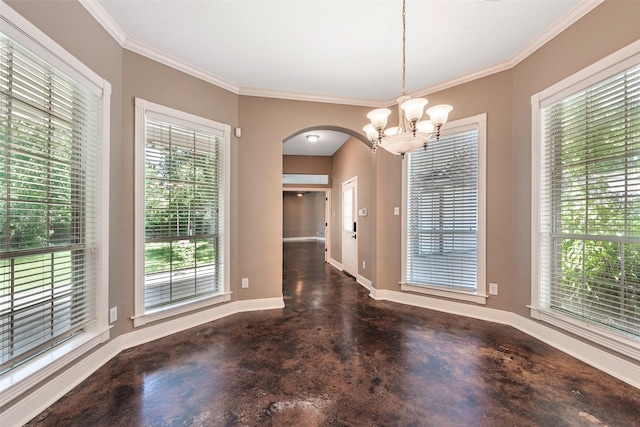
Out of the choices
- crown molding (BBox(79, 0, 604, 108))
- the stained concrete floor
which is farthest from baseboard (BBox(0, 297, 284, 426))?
crown molding (BBox(79, 0, 604, 108))

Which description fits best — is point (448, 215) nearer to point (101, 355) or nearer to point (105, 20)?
point (101, 355)

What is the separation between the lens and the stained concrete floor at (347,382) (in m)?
1.55

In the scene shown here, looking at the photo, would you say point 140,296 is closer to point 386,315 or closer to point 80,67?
point 80,67

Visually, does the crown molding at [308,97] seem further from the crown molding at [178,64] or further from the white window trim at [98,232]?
the white window trim at [98,232]

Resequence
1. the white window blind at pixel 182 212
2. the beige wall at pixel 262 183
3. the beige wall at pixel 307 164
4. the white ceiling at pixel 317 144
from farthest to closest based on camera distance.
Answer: the beige wall at pixel 307 164 → the white ceiling at pixel 317 144 → the beige wall at pixel 262 183 → the white window blind at pixel 182 212

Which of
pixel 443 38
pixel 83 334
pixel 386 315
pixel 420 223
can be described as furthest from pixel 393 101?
pixel 83 334

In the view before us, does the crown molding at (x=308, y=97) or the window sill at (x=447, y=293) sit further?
the crown molding at (x=308, y=97)

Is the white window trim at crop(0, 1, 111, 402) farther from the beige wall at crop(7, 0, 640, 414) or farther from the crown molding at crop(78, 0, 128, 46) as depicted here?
the crown molding at crop(78, 0, 128, 46)

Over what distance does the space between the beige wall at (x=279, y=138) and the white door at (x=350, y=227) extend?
0.78m

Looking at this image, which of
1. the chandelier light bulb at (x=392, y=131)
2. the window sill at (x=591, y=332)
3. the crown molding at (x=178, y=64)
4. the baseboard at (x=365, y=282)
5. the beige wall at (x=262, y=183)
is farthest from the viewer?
the baseboard at (x=365, y=282)

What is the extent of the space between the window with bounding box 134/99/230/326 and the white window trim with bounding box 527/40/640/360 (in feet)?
11.1

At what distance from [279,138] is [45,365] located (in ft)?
9.81

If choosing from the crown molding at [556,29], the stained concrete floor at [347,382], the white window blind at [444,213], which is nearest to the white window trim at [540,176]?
the stained concrete floor at [347,382]

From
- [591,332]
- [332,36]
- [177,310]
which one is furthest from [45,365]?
[591,332]
